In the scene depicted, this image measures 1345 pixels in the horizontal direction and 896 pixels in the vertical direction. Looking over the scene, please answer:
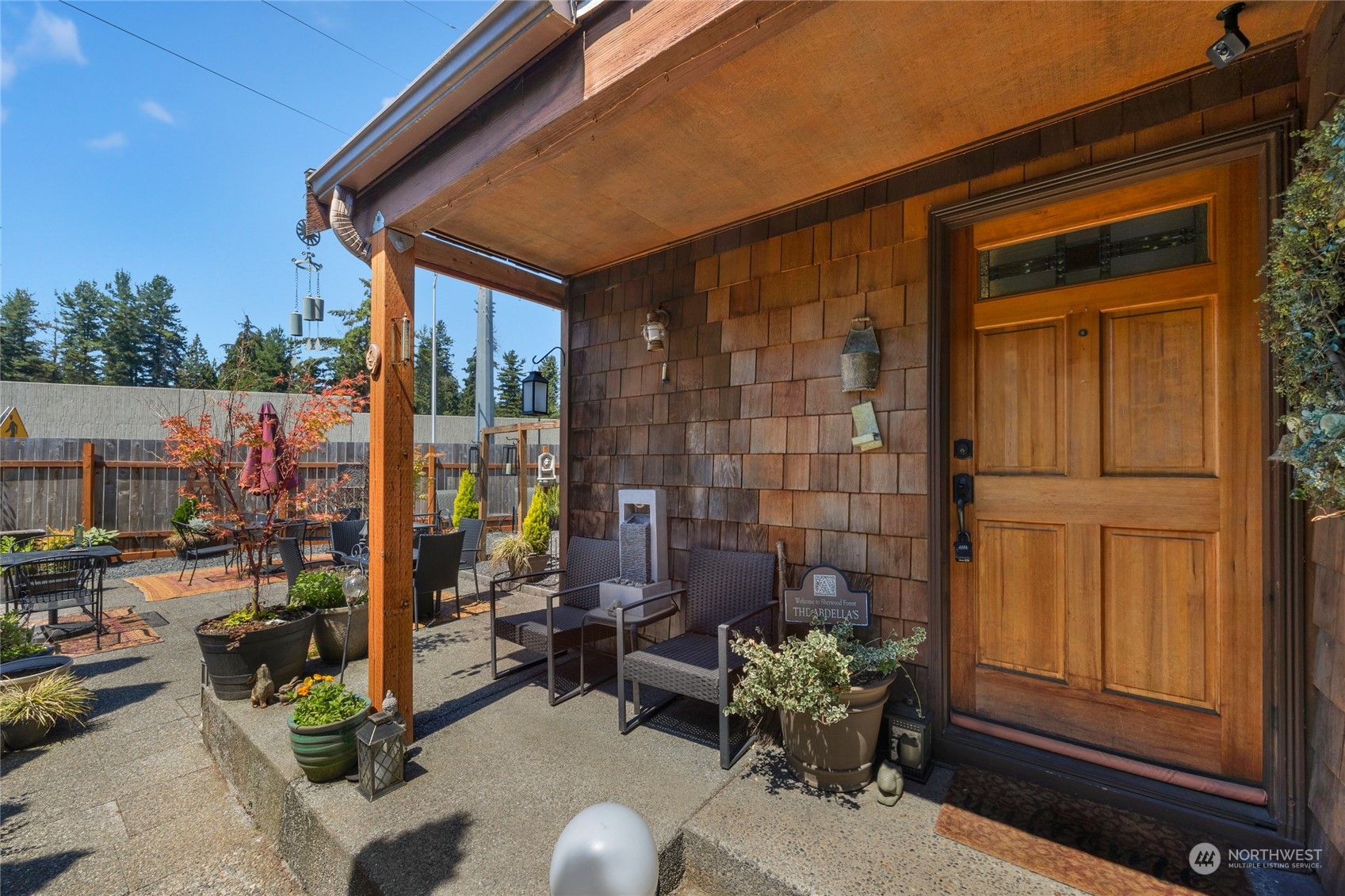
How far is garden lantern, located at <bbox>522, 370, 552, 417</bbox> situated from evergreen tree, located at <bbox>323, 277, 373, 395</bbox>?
19.1 metres

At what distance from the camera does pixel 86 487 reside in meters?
7.23

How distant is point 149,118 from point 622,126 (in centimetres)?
1222

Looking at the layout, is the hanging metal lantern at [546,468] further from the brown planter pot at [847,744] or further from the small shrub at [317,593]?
the brown planter pot at [847,744]

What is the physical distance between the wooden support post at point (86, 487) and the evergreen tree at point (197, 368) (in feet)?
67.7

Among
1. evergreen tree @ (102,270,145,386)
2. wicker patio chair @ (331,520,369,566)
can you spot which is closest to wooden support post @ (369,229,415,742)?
wicker patio chair @ (331,520,369,566)

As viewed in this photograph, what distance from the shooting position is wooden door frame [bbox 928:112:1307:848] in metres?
1.66

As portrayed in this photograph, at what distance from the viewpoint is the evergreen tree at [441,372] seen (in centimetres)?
3300

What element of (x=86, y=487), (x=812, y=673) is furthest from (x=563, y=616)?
(x=86, y=487)

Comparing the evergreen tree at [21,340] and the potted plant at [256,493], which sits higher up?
the evergreen tree at [21,340]

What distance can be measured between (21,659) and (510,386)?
29556 millimetres

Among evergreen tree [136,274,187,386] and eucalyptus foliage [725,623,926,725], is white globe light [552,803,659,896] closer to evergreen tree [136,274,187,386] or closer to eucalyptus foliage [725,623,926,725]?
eucalyptus foliage [725,623,926,725]

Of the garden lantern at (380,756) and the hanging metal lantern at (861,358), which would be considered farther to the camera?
the hanging metal lantern at (861,358)

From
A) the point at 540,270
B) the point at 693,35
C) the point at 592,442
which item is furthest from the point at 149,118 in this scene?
the point at 693,35

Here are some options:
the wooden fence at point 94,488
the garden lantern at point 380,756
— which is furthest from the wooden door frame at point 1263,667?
the wooden fence at point 94,488
